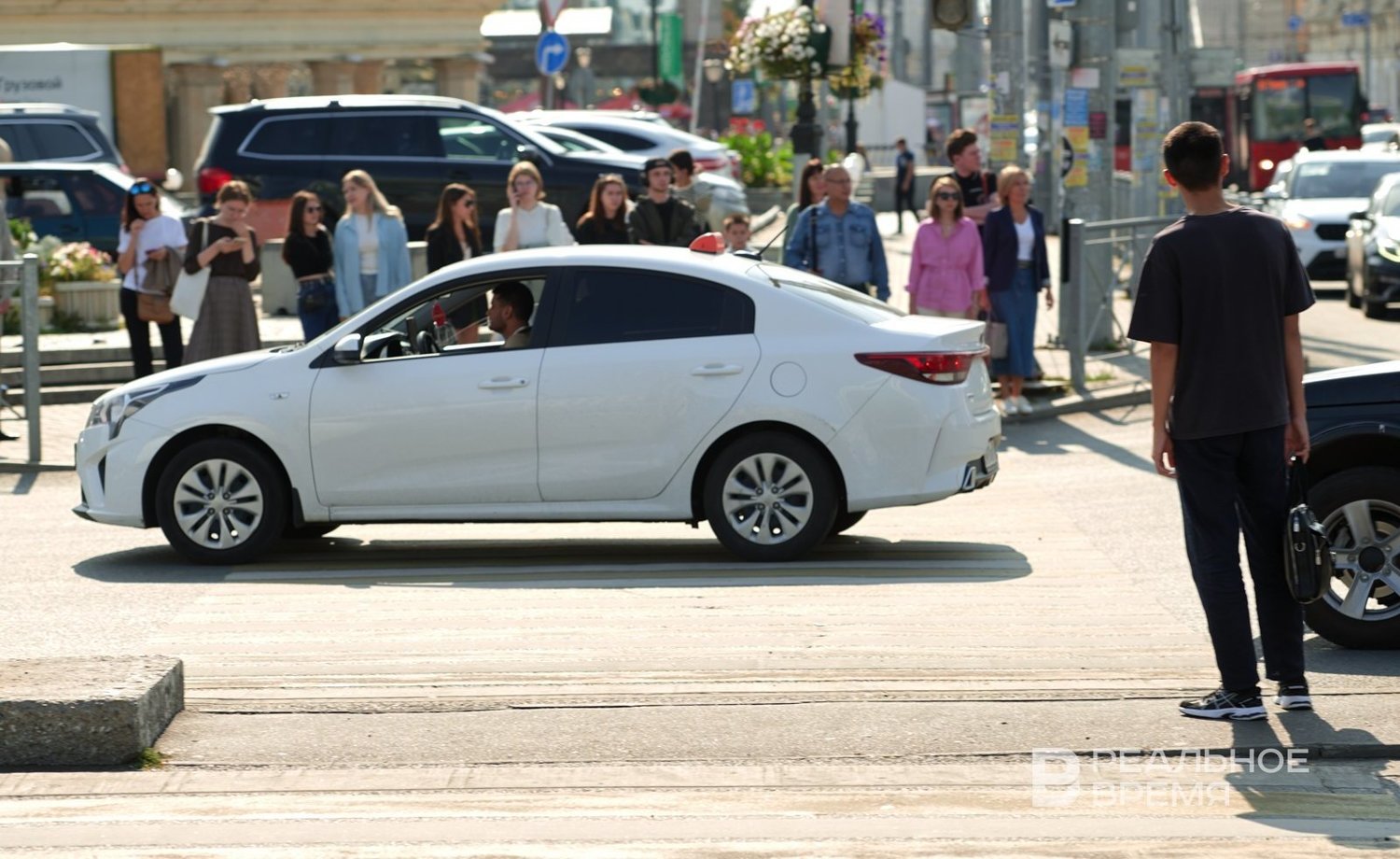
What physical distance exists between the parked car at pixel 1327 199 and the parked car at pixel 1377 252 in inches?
69.4

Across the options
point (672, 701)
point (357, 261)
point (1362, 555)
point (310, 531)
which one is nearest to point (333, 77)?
point (357, 261)

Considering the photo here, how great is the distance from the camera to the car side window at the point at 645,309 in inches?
410

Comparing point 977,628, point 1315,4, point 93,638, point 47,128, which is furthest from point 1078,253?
point 1315,4

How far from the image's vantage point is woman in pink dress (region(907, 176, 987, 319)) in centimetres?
1511

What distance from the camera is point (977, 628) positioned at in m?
8.40

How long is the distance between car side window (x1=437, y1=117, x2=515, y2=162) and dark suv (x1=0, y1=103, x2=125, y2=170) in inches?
253

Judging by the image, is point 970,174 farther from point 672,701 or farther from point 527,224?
point 672,701

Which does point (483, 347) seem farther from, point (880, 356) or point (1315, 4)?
point (1315, 4)

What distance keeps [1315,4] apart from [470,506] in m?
116

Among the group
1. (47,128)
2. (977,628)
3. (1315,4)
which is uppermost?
(1315,4)

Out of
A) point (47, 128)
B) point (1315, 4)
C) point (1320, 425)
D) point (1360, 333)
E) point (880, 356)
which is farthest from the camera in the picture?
point (1315, 4)

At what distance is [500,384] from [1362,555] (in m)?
4.18

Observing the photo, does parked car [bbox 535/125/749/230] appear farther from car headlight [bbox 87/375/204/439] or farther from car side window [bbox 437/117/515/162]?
car headlight [bbox 87/375/204/439]

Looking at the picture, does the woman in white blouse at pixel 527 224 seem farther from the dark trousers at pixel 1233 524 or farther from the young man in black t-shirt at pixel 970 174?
the dark trousers at pixel 1233 524
